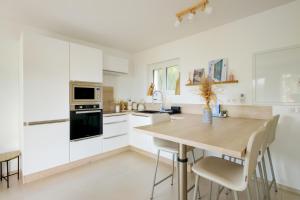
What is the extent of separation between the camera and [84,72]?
2695mm

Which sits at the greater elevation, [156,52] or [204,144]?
[156,52]

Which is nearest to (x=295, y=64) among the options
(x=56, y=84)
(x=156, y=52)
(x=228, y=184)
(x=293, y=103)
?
(x=293, y=103)

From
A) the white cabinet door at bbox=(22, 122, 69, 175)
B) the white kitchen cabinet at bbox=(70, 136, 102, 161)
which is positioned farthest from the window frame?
the white cabinet door at bbox=(22, 122, 69, 175)

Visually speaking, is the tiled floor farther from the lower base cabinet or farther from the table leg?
the table leg

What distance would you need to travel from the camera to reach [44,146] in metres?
2.26

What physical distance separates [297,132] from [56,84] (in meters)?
3.29

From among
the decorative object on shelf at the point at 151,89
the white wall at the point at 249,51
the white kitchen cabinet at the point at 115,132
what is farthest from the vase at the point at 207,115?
the decorative object on shelf at the point at 151,89

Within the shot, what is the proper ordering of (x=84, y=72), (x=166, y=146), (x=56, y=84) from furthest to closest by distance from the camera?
(x=84, y=72), (x=56, y=84), (x=166, y=146)

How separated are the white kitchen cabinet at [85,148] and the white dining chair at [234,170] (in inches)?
81.3

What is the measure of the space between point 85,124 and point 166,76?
193 centimetres

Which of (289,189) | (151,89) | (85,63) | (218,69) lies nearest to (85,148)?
(85,63)

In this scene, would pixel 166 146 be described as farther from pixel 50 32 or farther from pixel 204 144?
pixel 50 32

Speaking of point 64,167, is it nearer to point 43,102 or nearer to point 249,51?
point 43,102

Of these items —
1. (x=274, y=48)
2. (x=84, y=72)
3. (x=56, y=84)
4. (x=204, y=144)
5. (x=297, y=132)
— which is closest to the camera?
(x=204, y=144)
